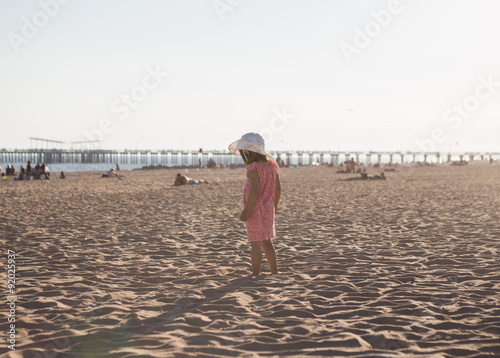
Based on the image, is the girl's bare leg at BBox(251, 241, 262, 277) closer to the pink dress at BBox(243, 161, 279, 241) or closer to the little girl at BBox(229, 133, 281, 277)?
the little girl at BBox(229, 133, 281, 277)

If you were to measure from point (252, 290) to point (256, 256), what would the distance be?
58cm

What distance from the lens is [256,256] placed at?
5039 millimetres

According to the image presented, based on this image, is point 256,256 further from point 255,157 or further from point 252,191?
point 255,157

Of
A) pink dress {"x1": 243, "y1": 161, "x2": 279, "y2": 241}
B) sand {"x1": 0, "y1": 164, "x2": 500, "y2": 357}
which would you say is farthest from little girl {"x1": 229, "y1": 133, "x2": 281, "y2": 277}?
sand {"x1": 0, "y1": 164, "x2": 500, "y2": 357}

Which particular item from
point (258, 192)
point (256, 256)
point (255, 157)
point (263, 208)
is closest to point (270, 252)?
point (256, 256)

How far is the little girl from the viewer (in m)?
4.73

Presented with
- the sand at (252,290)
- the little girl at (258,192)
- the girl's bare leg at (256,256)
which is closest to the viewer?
the sand at (252,290)

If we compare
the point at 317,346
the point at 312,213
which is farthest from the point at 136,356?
the point at 312,213

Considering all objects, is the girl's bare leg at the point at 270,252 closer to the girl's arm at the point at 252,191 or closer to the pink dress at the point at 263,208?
the pink dress at the point at 263,208

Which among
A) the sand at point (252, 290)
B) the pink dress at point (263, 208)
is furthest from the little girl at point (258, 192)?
the sand at point (252, 290)

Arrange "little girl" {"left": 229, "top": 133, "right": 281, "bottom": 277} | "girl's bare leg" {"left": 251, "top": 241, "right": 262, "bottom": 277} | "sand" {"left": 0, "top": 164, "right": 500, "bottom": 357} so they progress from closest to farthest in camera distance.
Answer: "sand" {"left": 0, "top": 164, "right": 500, "bottom": 357}, "little girl" {"left": 229, "top": 133, "right": 281, "bottom": 277}, "girl's bare leg" {"left": 251, "top": 241, "right": 262, "bottom": 277}

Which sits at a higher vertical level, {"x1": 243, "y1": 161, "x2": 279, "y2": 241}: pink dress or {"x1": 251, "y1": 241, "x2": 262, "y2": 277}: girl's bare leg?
{"x1": 243, "y1": 161, "x2": 279, "y2": 241}: pink dress

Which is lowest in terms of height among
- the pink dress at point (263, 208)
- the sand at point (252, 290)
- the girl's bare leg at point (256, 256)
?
the sand at point (252, 290)

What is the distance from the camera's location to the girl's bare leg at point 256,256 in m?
4.95
